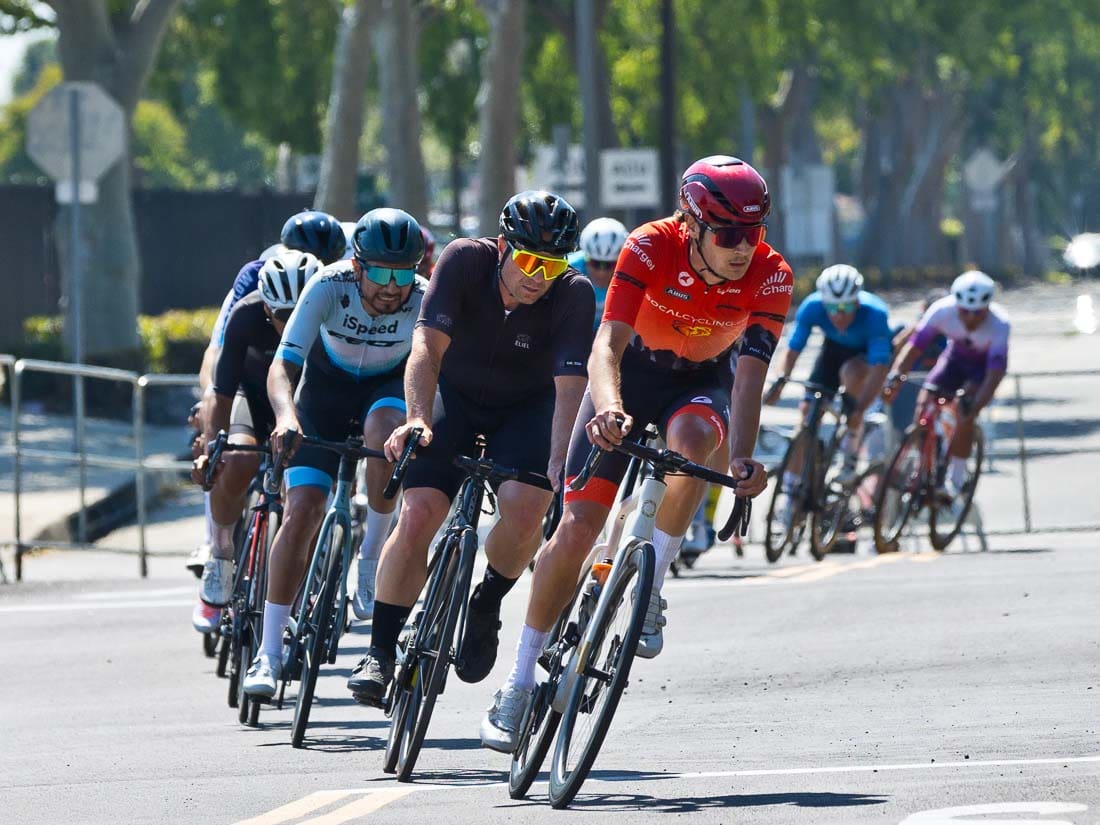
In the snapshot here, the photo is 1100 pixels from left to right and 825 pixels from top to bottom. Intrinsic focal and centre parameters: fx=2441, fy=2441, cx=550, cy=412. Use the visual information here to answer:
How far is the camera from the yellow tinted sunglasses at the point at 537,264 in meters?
8.05

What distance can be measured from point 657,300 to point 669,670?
3.40 metres

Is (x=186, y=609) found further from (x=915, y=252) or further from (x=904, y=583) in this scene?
(x=915, y=252)

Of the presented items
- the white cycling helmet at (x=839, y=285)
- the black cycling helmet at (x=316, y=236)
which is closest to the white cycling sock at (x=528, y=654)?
the black cycling helmet at (x=316, y=236)

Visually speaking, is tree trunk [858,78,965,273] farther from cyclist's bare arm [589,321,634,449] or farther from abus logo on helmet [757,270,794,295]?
cyclist's bare arm [589,321,634,449]

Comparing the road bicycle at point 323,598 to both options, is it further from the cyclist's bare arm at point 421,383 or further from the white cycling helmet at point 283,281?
the white cycling helmet at point 283,281

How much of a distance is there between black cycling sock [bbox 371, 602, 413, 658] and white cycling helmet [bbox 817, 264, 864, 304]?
795cm

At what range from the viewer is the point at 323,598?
880 cm

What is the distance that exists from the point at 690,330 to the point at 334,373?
83.1 inches

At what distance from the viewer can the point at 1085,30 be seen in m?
63.1

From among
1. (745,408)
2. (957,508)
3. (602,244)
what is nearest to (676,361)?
(745,408)

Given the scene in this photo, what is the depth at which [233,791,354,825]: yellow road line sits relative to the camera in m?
7.22

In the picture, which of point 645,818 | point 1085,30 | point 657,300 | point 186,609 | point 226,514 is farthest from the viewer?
point 1085,30

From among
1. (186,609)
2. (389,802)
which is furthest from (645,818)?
(186,609)

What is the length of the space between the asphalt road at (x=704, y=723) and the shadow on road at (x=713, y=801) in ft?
0.05
